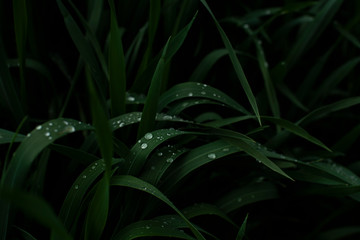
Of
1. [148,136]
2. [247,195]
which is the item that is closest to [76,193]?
[148,136]

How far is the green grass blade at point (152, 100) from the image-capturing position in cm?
92

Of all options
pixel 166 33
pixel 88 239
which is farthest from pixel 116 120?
pixel 166 33

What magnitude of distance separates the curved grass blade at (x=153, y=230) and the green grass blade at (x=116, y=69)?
278 mm

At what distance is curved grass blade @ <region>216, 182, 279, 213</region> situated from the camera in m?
1.15

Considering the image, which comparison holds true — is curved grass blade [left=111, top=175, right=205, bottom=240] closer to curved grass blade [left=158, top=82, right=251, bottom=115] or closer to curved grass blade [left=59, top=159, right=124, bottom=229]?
curved grass blade [left=59, top=159, right=124, bottom=229]

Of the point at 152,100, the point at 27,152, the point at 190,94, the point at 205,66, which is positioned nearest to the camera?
the point at 27,152

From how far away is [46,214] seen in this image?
577 millimetres

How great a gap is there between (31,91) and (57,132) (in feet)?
1.68

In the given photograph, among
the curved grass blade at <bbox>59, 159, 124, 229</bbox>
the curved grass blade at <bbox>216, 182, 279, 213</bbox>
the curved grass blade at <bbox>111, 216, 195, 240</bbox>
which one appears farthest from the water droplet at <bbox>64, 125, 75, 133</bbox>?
the curved grass blade at <bbox>216, 182, 279, 213</bbox>

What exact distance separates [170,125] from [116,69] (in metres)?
0.22

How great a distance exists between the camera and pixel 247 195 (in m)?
1.16

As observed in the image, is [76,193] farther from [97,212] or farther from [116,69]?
[116,69]

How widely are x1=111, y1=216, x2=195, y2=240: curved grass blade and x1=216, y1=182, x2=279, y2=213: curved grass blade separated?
222mm

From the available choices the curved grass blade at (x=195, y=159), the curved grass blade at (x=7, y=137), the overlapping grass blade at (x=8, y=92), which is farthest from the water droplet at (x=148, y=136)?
the overlapping grass blade at (x=8, y=92)
